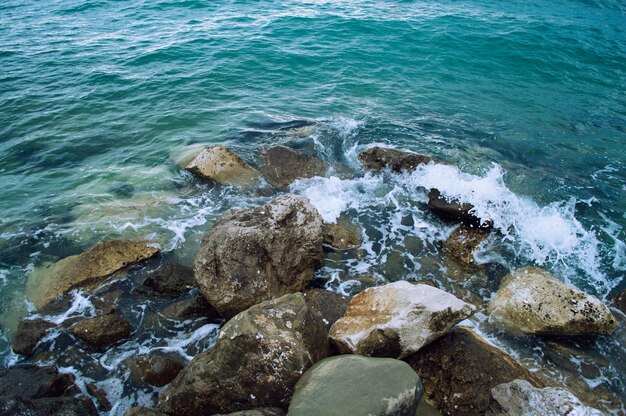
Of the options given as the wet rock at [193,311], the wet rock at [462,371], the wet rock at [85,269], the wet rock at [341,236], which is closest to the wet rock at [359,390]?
the wet rock at [462,371]

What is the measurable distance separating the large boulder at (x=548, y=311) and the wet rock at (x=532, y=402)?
8.38 ft

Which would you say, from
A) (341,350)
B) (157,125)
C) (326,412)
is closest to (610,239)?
(341,350)

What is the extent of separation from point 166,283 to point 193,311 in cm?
87

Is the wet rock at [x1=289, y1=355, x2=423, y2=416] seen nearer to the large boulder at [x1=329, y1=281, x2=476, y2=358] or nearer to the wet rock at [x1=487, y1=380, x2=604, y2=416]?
the large boulder at [x1=329, y1=281, x2=476, y2=358]

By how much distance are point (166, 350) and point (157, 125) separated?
384 inches

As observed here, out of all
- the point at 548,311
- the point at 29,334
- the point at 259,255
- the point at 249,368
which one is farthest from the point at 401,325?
the point at 29,334

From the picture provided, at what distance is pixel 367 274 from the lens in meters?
8.30

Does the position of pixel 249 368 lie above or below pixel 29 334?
above

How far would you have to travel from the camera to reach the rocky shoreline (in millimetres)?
4824

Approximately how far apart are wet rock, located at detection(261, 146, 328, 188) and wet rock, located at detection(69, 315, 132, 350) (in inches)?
213

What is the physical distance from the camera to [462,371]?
5.64 m

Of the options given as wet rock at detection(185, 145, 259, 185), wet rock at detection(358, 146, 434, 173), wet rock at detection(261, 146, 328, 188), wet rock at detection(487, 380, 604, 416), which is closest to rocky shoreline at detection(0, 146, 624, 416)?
wet rock at detection(487, 380, 604, 416)

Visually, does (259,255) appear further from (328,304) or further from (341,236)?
(341,236)

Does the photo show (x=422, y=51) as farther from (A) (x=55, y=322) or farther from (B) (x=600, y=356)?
(A) (x=55, y=322)
